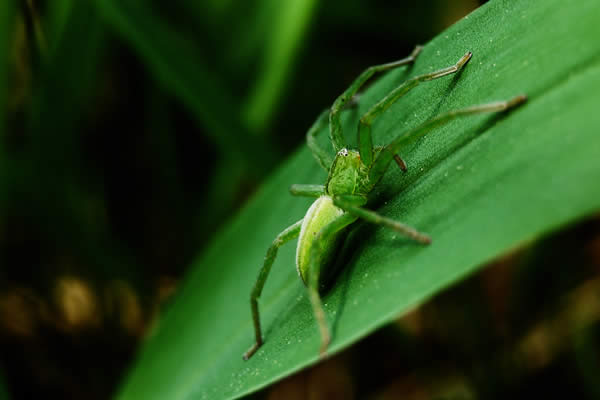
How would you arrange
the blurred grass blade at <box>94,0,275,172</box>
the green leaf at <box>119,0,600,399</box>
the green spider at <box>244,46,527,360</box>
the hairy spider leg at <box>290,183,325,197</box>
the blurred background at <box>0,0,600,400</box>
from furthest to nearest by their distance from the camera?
1. the blurred background at <box>0,0,600,400</box>
2. the blurred grass blade at <box>94,0,275,172</box>
3. the hairy spider leg at <box>290,183,325,197</box>
4. the green spider at <box>244,46,527,360</box>
5. the green leaf at <box>119,0,600,399</box>

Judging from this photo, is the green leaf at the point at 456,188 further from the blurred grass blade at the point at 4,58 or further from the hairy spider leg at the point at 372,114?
the blurred grass blade at the point at 4,58

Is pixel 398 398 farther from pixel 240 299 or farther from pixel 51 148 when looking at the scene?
pixel 51 148

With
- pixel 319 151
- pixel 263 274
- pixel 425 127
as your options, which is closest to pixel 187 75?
pixel 319 151

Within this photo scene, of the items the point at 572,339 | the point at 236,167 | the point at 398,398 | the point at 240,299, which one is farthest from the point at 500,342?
the point at 236,167

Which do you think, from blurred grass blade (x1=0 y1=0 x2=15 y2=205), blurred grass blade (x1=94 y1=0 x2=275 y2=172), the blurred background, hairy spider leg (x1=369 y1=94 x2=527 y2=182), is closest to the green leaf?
hairy spider leg (x1=369 y1=94 x2=527 y2=182)

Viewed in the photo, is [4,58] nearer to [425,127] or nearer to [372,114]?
[372,114]

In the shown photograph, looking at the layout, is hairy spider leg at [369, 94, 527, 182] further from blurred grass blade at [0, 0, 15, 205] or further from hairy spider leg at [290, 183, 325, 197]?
blurred grass blade at [0, 0, 15, 205]
